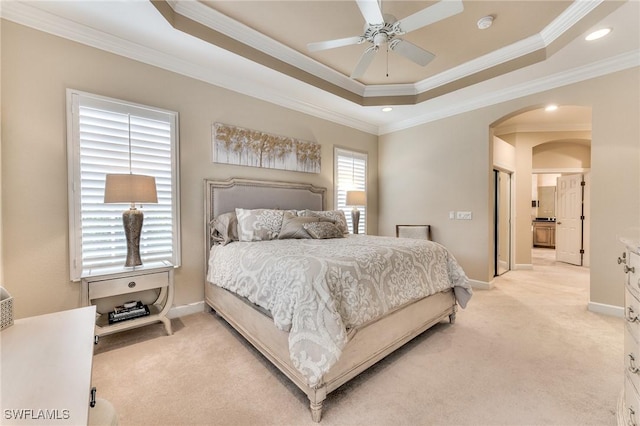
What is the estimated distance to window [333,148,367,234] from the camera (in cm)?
465

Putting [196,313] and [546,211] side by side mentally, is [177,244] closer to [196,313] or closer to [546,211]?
[196,313]

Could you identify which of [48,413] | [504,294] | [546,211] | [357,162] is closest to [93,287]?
[48,413]

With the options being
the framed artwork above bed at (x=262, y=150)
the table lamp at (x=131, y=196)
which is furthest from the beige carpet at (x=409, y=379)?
the framed artwork above bed at (x=262, y=150)

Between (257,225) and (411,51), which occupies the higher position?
(411,51)

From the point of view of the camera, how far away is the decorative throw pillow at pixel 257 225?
2926mm

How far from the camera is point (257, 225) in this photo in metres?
2.96

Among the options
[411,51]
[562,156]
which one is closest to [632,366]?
[411,51]

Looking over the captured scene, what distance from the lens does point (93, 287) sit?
2.11 meters

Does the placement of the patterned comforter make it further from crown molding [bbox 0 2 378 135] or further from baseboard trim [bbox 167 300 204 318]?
crown molding [bbox 0 2 378 135]

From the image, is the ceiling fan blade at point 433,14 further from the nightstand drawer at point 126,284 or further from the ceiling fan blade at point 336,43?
the nightstand drawer at point 126,284

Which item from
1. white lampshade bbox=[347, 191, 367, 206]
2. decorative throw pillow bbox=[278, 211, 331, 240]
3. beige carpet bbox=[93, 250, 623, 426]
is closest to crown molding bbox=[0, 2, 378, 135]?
white lampshade bbox=[347, 191, 367, 206]

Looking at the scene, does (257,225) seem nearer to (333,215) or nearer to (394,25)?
(333,215)

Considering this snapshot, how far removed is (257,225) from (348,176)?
2391mm

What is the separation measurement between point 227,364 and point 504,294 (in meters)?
3.78
